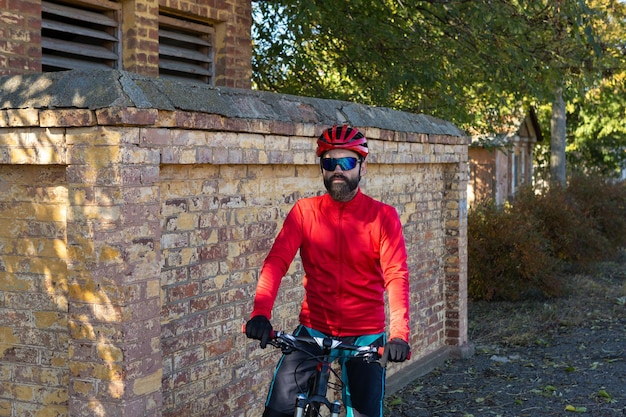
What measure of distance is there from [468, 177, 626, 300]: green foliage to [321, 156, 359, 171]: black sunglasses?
842 cm

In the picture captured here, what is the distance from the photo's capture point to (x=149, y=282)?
420 cm

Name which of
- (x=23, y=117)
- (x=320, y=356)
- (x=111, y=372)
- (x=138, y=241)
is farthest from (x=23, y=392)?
(x=320, y=356)

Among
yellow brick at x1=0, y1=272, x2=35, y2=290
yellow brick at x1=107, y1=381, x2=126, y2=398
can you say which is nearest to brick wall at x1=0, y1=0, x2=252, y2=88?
yellow brick at x1=0, y1=272, x2=35, y2=290

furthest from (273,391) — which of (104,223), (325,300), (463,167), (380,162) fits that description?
(463,167)

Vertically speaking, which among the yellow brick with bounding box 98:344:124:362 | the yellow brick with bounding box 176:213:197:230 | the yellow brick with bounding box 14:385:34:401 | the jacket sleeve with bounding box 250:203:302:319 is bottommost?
the yellow brick with bounding box 14:385:34:401

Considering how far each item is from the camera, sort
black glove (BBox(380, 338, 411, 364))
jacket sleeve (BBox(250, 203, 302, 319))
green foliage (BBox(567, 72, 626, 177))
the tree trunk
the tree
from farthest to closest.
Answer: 1. green foliage (BBox(567, 72, 626, 177))
2. the tree trunk
3. the tree
4. jacket sleeve (BBox(250, 203, 302, 319))
5. black glove (BBox(380, 338, 411, 364))

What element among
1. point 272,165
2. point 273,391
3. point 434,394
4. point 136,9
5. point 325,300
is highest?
point 136,9

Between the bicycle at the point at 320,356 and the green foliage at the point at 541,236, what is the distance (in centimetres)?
856

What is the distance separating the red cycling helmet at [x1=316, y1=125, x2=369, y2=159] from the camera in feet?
12.3

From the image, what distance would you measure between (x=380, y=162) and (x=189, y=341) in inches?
108

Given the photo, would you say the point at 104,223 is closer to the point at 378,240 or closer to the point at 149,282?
the point at 149,282

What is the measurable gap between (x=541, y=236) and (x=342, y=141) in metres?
9.88

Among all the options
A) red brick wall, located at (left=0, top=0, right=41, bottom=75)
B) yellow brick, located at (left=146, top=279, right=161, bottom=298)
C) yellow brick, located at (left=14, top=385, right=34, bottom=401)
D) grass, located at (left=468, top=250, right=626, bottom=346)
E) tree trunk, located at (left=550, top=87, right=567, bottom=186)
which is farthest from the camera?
tree trunk, located at (left=550, top=87, right=567, bottom=186)

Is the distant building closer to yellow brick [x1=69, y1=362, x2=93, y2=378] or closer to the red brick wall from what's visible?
the red brick wall
